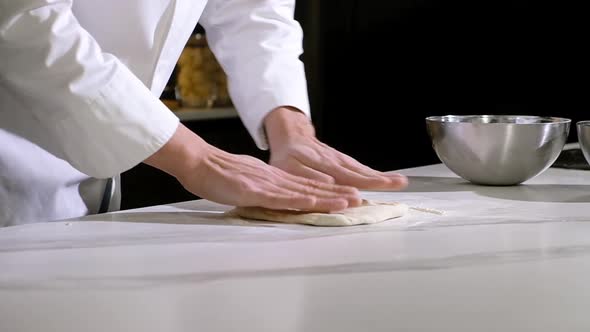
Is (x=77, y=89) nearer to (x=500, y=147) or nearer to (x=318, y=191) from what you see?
(x=318, y=191)

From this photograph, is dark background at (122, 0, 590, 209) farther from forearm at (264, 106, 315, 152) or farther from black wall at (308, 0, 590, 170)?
forearm at (264, 106, 315, 152)

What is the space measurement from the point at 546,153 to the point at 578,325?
720 millimetres

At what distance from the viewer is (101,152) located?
102 cm

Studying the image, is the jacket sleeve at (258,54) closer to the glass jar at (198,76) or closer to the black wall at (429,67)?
the glass jar at (198,76)

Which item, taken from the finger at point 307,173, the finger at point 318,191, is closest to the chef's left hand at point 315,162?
the finger at point 307,173

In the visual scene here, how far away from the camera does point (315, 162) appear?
1145mm

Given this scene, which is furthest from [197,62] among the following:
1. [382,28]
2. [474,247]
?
[474,247]

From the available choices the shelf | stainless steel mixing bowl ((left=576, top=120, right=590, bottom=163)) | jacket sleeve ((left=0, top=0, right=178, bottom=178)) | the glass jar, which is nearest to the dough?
jacket sleeve ((left=0, top=0, right=178, bottom=178))

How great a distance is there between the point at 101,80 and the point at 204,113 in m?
1.45

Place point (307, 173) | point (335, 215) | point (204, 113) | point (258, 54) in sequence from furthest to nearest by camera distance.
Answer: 1. point (204, 113)
2. point (258, 54)
3. point (307, 173)
4. point (335, 215)

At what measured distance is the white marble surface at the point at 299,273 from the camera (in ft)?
1.89

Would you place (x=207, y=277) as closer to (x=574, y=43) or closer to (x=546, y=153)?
(x=546, y=153)

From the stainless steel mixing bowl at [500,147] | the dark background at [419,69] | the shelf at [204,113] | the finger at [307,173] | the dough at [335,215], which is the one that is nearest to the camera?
the dough at [335,215]

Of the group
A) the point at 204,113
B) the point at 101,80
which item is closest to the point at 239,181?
the point at 101,80
